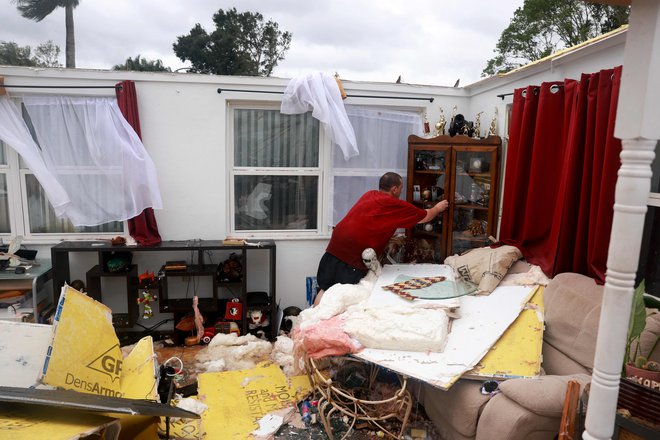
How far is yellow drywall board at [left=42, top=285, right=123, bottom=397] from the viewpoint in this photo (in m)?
2.26

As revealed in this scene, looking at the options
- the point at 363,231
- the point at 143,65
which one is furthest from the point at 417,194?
the point at 143,65

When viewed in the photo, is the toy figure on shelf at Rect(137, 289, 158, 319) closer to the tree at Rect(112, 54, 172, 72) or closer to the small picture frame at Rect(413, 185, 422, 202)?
the small picture frame at Rect(413, 185, 422, 202)

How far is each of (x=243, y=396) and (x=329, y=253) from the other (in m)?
1.44

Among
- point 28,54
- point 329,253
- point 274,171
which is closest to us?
point 329,253

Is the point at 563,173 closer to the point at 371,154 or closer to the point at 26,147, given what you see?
the point at 371,154

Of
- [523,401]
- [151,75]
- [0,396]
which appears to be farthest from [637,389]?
[151,75]

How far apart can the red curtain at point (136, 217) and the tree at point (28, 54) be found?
501 inches

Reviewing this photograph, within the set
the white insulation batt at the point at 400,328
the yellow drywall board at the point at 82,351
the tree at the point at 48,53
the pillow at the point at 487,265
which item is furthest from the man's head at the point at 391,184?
the tree at the point at 48,53

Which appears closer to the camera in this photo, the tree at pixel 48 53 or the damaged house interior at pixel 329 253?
the damaged house interior at pixel 329 253

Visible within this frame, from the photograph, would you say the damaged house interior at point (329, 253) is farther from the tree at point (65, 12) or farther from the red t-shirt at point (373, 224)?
the tree at point (65, 12)

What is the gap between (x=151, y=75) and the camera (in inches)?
169

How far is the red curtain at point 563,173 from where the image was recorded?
9.57ft

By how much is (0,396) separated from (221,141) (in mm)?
3085

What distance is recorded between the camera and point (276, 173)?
15.4 ft
